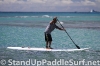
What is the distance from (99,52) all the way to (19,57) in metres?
4.58

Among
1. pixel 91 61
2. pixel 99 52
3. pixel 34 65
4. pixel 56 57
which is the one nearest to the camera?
pixel 34 65

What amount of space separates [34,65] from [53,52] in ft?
10.4

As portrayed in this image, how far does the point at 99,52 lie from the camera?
1500 centimetres

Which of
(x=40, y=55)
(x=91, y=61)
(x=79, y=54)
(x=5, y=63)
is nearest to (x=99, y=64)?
(x=91, y=61)

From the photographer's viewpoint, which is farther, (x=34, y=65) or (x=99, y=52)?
(x=99, y=52)

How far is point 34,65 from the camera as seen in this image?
12.0 m

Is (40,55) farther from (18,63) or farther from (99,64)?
(99,64)

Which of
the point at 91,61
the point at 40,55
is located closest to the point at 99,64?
the point at 91,61

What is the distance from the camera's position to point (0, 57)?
13516 millimetres

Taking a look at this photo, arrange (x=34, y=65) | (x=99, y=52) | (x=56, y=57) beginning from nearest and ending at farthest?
(x=34, y=65) < (x=56, y=57) < (x=99, y=52)

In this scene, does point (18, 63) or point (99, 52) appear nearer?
point (18, 63)

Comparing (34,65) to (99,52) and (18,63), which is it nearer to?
(18,63)

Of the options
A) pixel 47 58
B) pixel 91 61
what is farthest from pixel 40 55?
pixel 91 61

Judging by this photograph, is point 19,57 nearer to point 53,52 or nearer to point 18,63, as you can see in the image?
point 18,63
